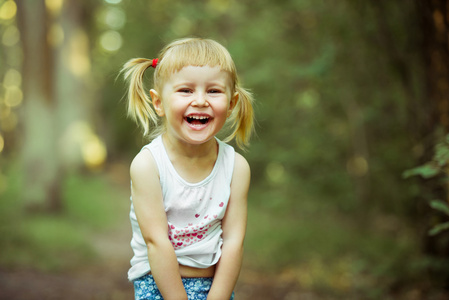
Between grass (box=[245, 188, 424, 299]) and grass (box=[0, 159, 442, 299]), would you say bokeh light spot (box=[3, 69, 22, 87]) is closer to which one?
grass (box=[0, 159, 442, 299])

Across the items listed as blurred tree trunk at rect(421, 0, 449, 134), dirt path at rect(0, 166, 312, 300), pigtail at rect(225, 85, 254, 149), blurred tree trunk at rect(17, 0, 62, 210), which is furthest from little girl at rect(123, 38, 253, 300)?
blurred tree trunk at rect(17, 0, 62, 210)

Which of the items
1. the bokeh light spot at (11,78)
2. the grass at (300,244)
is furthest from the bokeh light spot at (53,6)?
the bokeh light spot at (11,78)

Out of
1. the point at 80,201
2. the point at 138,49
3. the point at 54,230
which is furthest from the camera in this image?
the point at 138,49

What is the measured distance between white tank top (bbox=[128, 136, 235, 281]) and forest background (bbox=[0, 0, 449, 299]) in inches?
55.6

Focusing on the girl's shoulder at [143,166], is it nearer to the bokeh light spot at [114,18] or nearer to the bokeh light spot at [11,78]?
the bokeh light spot at [114,18]

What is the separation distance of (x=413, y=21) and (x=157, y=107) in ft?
10.8

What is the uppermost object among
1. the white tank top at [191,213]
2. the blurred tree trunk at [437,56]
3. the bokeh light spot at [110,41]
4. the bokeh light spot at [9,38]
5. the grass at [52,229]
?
the bokeh light spot at [9,38]

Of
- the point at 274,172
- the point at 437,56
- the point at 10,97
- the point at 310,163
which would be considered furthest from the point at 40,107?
the point at 10,97

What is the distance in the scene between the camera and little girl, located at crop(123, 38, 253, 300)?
186 cm

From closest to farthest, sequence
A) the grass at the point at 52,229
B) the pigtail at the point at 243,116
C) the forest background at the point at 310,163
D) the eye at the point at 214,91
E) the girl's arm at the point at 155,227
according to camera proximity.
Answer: the girl's arm at the point at 155,227 < the eye at the point at 214,91 < the pigtail at the point at 243,116 < the forest background at the point at 310,163 < the grass at the point at 52,229

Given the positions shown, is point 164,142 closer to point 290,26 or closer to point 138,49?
point 290,26

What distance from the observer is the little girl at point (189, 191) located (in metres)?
1.86

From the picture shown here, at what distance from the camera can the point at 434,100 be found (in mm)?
4172

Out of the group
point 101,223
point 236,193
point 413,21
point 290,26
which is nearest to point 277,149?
point 290,26
